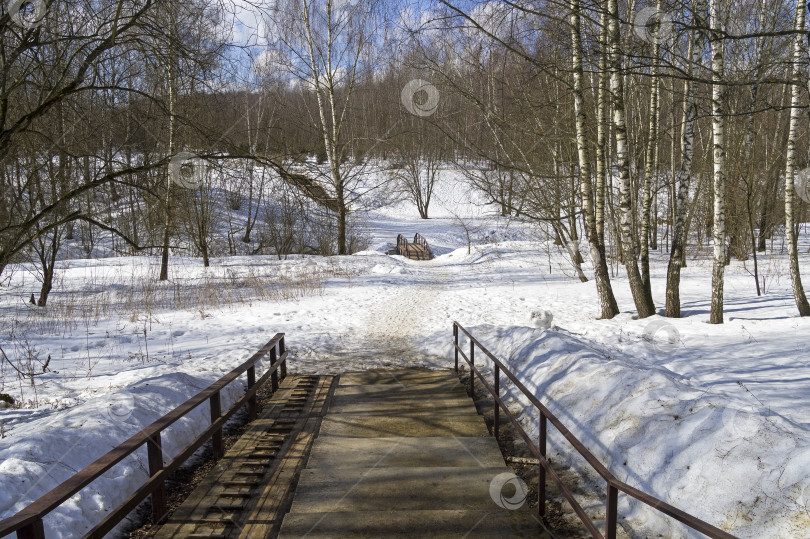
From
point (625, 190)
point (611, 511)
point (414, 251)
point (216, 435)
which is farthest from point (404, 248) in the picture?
point (611, 511)

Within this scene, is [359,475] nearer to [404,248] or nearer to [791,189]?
[791,189]

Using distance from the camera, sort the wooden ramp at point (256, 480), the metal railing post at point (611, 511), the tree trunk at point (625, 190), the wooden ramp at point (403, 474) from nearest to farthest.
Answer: the metal railing post at point (611, 511)
the wooden ramp at point (403, 474)
the wooden ramp at point (256, 480)
the tree trunk at point (625, 190)

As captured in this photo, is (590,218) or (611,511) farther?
(590,218)

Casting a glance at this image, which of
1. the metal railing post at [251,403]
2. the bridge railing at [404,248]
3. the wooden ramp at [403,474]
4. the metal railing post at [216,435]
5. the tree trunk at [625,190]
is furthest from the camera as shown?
the bridge railing at [404,248]

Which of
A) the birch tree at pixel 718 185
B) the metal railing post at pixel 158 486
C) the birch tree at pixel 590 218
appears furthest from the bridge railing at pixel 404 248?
the metal railing post at pixel 158 486

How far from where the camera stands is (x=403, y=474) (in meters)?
4.34

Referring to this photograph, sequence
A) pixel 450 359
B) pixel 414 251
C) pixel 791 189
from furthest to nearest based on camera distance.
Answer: pixel 414 251
pixel 791 189
pixel 450 359

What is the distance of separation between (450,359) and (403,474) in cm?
535

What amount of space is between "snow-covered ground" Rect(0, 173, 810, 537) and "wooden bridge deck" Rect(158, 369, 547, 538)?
0.83 meters

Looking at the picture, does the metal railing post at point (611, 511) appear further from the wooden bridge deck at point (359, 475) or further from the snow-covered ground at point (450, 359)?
the snow-covered ground at point (450, 359)

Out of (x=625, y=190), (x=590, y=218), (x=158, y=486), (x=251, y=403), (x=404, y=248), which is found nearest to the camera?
(x=158, y=486)

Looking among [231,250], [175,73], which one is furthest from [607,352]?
[231,250]

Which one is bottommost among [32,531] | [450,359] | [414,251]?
[450,359]

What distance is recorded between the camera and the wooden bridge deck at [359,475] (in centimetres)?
352
